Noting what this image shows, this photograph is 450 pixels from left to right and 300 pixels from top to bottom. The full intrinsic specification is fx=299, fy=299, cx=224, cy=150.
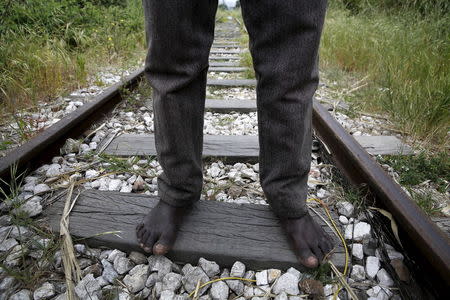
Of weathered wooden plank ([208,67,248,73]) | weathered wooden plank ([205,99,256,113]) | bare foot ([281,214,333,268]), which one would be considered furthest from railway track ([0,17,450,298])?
weathered wooden plank ([208,67,248,73])

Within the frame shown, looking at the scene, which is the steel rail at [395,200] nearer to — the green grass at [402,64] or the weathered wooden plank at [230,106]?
the green grass at [402,64]

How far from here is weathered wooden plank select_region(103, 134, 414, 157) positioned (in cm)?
172

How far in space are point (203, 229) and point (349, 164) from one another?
782 millimetres

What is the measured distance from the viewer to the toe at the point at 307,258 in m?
1.00

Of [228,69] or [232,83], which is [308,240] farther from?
[228,69]

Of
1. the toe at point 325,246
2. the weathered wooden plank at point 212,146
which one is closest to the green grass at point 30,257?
the weathered wooden plank at point 212,146

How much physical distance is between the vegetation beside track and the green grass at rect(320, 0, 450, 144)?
2602 mm

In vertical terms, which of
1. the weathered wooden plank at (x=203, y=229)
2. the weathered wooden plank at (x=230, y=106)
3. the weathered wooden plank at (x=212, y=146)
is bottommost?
the weathered wooden plank at (x=230, y=106)

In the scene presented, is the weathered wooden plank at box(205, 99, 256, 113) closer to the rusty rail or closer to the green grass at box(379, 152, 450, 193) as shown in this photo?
the rusty rail

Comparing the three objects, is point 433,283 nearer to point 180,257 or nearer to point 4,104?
point 180,257

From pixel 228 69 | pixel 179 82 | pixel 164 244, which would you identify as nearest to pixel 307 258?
pixel 164 244

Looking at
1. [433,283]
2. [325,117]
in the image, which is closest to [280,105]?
[433,283]

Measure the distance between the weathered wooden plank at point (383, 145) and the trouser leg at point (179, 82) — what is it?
1133 mm

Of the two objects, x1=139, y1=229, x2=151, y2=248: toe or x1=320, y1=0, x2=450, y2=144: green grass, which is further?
x1=320, y1=0, x2=450, y2=144: green grass
